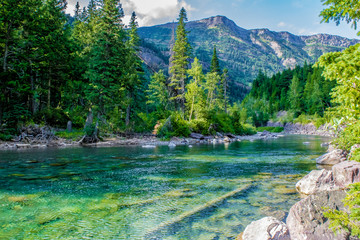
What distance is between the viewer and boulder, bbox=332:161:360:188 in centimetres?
735

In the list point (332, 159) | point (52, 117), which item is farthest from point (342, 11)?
point (52, 117)

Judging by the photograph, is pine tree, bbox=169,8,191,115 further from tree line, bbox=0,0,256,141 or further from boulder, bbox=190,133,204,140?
tree line, bbox=0,0,256,141

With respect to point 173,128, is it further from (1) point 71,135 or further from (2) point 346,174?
(2) point 346,174

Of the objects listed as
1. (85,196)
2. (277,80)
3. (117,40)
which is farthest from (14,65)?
Result: (277,80)

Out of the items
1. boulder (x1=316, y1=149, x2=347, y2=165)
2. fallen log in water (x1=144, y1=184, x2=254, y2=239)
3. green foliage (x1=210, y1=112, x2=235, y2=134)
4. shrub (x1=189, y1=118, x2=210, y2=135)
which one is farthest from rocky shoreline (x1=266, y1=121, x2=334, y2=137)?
fallen log in water (x1=144, y1=184, x2=254, y2=239)

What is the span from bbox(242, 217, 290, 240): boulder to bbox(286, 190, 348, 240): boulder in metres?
0.16

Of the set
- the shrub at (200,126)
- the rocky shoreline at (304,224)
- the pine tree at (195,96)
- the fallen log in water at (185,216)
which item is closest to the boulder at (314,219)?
the rocky shoreline at (304,224)

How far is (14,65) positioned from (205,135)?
91.0 feet

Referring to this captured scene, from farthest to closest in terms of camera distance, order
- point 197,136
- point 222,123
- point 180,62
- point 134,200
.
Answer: point 222,123 → point 180,62 → point 197,136 → point 134,200

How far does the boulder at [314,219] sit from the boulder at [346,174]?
10.7 ft

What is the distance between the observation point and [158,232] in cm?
527

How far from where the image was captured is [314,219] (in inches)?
171

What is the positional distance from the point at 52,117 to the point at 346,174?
29671 millimetres

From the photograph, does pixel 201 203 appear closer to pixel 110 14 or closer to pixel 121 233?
pixel 121 233
